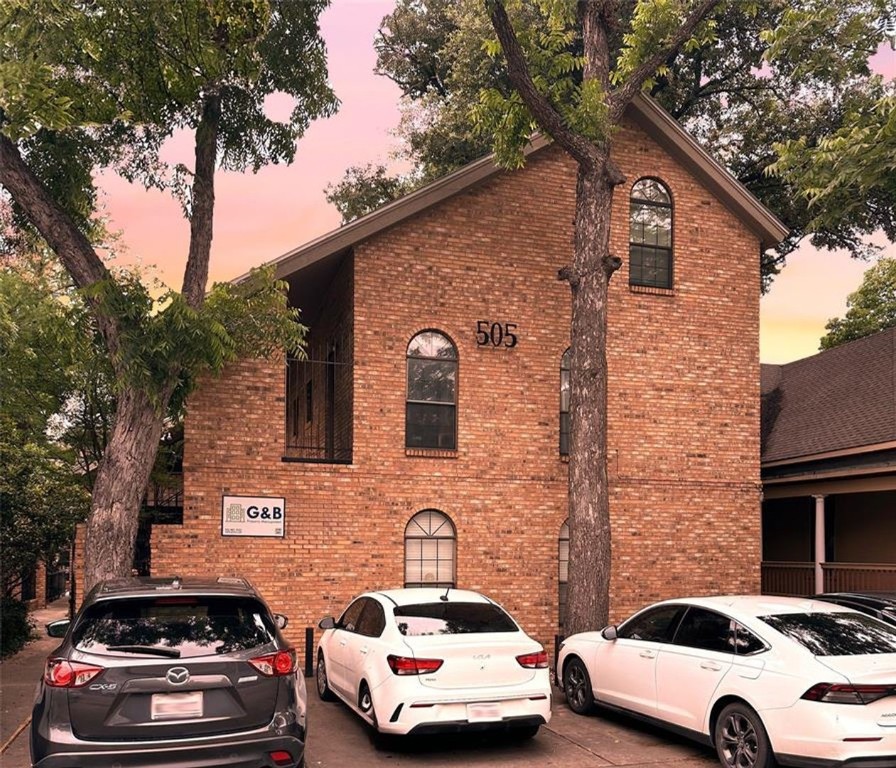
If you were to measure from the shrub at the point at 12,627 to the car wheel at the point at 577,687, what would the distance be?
9.92 meters

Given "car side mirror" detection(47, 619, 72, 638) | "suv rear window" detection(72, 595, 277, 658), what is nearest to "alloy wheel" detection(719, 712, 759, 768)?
"suv rear window" detection(72, 595, 277, 658)

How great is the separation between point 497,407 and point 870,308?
65.6 feet

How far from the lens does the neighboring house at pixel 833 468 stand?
1527cm

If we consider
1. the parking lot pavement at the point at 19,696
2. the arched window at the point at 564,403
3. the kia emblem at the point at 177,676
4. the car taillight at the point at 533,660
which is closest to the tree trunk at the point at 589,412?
the arched window at the point at 564,403

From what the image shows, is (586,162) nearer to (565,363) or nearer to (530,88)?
(530,88)

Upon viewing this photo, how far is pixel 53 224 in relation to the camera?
1120 cm

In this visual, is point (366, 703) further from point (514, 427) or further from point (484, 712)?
point (514, 427)

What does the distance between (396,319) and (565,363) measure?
10.2ft

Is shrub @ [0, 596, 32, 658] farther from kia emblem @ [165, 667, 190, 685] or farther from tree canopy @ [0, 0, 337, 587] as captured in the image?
kia emblem @ [165, 667, 190, 685]

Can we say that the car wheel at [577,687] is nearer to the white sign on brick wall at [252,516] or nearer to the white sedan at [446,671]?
the white sedan at [446,671]

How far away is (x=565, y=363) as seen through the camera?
49.8ft

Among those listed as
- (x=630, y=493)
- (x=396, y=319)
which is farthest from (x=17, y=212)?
(x=630, y=493)

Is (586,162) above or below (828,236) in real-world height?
below

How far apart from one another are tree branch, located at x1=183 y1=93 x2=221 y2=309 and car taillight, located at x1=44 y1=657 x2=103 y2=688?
704 cm
